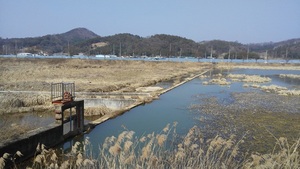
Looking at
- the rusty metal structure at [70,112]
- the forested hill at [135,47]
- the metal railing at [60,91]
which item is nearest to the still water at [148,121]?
the rusty metal structure at [70,112]

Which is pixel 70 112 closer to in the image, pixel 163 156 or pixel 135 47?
pixel 163 156

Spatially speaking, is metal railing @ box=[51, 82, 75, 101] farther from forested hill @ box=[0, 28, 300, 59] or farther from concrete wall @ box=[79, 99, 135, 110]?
forested hill @ box=[0, 28, 300, 59]

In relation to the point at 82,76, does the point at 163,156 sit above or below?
below

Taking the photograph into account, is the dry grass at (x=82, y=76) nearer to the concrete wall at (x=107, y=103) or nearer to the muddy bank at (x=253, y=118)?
the concrete wall at (x=107, y=103)

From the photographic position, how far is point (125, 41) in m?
151

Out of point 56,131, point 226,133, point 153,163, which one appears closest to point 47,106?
point 56,131

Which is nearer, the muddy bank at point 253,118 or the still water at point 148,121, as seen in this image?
the muddy bank at point 253,118

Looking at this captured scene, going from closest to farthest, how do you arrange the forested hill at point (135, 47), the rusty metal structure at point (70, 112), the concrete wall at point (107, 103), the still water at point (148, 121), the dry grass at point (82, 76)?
the rusty metal structure at point (70, 112) < the still water at point (148, 121) < the concrete wall at point (107, 103) < the dry grass at point (82, 76) < the forested hill at point (135, 47)

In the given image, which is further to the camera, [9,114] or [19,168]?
[9,114]

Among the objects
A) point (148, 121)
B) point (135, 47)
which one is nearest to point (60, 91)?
point (148, 121)

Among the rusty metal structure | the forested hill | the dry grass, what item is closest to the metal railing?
the rusty metal structure

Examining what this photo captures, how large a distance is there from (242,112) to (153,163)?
520 inches

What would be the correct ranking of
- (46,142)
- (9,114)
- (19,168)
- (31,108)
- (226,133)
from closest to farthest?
(19,168) → (46,142) → (226,133) → (9,114) → (31,108)

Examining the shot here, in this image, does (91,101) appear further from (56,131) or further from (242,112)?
(242,112)
